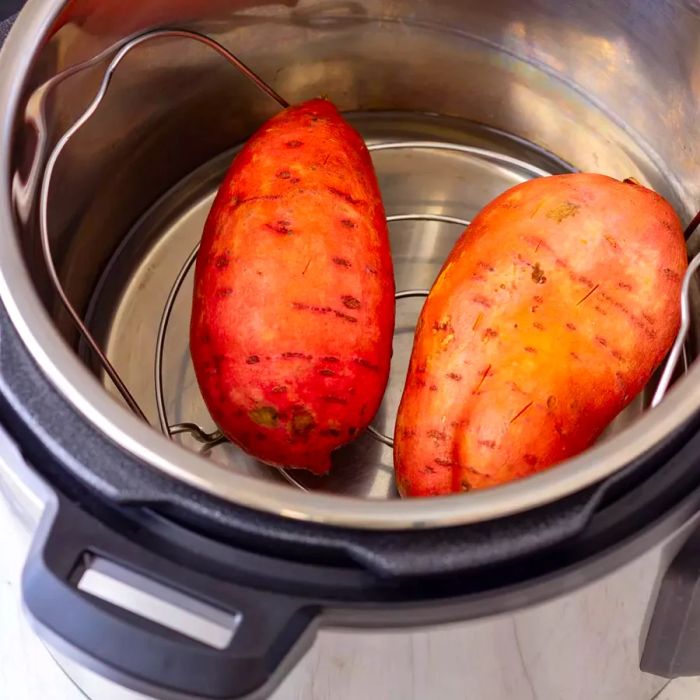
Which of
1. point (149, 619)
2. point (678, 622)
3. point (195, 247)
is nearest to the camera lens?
point (149, 619)

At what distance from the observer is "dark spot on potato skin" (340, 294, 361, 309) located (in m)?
0.63

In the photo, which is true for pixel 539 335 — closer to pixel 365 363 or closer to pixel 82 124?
pixel 365 363

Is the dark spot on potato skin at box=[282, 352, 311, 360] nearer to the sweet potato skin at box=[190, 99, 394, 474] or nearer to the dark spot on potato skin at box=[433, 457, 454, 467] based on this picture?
the sweet potato skin at box=[190, 99, 394, 474]

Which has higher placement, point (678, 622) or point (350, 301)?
point (350, 301)

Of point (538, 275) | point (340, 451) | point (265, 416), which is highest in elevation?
point (538, 275)

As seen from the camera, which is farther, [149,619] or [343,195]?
[343,195]

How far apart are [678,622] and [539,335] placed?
21 cm

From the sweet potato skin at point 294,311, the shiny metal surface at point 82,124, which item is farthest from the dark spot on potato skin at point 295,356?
the shiny metal surface at point 82,124

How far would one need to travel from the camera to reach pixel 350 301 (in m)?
0.63

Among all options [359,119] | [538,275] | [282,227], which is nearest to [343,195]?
[282,227]

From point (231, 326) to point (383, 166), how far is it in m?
0.38

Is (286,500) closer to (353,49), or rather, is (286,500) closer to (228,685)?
(228,685)

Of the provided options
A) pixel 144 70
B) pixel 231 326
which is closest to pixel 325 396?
pixel 231 326

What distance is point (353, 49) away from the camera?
88cm
